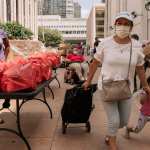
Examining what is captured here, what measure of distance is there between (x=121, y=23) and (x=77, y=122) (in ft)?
6.86

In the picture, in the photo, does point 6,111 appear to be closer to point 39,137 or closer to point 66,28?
point 39,137

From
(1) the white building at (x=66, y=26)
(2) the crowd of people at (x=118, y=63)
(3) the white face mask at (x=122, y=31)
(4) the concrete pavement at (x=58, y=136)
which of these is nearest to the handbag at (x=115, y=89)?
(2) the crowd of people at (x=118, y=63)

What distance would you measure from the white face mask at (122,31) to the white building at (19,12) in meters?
56.4

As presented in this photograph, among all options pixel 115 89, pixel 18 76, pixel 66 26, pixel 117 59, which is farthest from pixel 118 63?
pixel 66 26

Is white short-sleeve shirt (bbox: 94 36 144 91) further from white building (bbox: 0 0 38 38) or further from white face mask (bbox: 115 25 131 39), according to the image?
white building (bbox: 0 0 38 38)

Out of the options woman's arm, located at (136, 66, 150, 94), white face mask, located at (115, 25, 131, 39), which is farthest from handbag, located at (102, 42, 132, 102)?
white face mask, located at (115, 25, 131, 39)

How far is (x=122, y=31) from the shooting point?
596cm

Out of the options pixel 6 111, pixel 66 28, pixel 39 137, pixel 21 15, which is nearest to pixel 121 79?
pixel 39 137

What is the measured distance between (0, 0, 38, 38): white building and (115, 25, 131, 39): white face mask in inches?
2222

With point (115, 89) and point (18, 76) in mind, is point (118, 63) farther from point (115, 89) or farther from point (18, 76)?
point (18, 76)

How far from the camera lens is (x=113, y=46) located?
6.03 metres

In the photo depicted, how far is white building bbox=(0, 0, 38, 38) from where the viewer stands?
64762 millimetres

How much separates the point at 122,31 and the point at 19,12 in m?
78.9

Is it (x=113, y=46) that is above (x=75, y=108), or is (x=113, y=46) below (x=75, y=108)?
above
